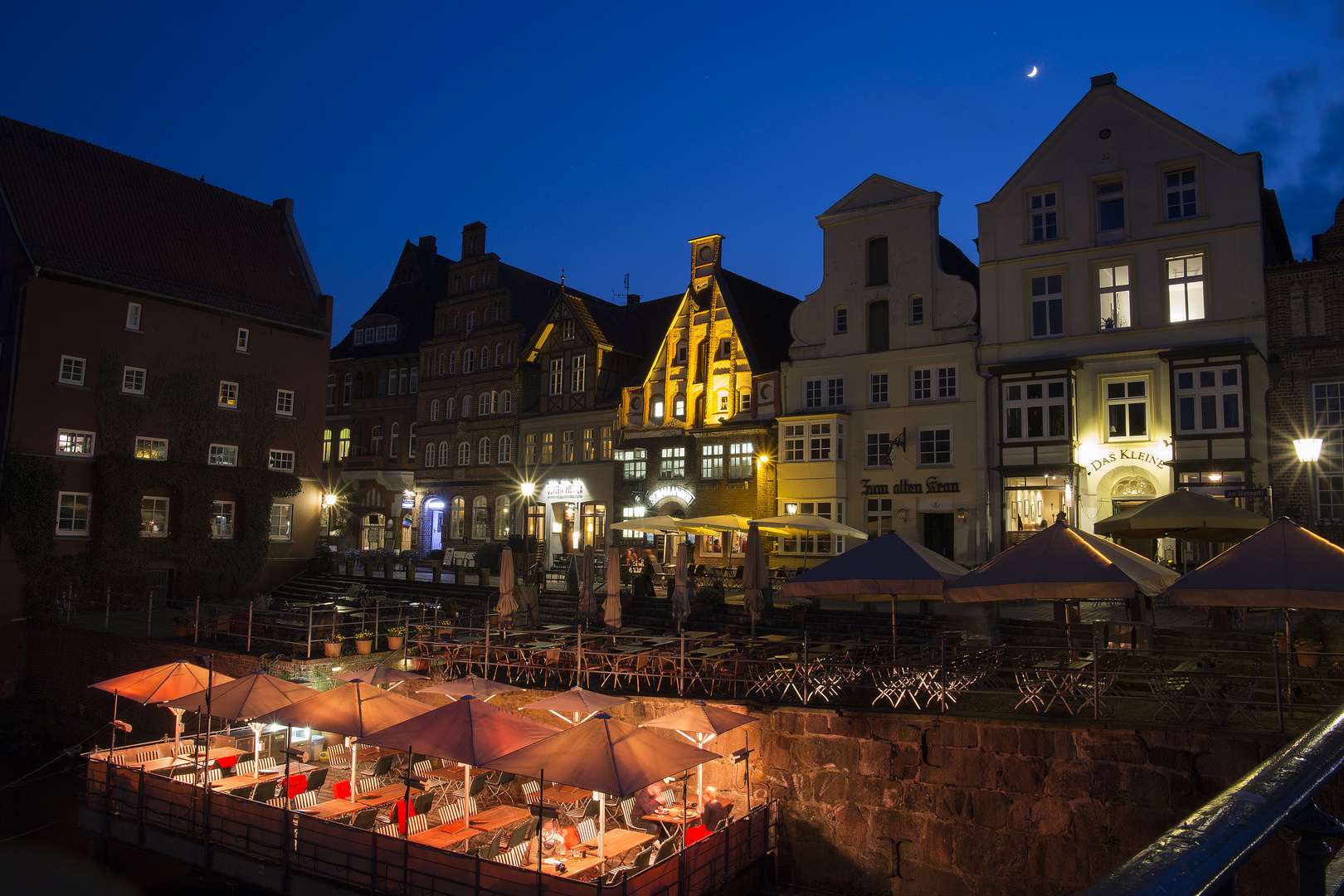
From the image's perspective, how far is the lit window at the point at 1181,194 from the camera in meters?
26.4

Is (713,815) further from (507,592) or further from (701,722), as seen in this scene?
(507,592)

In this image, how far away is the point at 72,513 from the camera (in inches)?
1172

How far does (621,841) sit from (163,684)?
9.83m

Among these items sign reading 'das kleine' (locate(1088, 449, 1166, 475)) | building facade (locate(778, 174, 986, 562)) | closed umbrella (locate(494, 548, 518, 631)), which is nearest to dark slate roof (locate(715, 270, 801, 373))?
building facade (locate(778, 174, 986, 562))

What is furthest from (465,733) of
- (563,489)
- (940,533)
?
(563,489)

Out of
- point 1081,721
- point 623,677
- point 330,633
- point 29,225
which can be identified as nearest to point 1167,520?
point 1081,721

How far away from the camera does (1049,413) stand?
27438 mm

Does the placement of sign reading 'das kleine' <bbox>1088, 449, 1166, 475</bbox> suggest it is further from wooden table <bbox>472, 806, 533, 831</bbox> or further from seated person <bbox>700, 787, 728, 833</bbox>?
wooden table <bbox>472, 806, 533, 831</bbox>

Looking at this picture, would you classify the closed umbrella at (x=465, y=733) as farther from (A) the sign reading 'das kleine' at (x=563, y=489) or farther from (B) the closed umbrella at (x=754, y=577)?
(A) the sign reading 'das kleine' at (x=563, y=489)

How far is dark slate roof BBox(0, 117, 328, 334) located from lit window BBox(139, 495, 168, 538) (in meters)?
7.08

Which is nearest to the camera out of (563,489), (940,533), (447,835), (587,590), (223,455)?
(447,835)

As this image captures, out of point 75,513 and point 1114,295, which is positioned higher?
point 1114,295

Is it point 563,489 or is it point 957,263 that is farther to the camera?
point 563,489

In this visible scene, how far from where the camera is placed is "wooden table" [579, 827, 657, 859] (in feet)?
44.1
